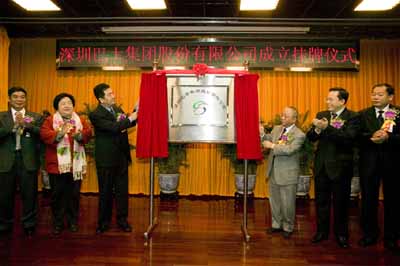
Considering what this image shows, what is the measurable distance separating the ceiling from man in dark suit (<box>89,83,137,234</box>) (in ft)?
5.97

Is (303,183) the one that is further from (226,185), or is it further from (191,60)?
(191,60)

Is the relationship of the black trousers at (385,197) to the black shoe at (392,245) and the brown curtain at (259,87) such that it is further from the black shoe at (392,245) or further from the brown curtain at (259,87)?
the brown curtain at (259,87)

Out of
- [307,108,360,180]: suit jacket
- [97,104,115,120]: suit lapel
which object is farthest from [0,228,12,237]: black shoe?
[307,108,360,180]: suit jacket

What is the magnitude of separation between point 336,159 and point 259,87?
3311 millimetres

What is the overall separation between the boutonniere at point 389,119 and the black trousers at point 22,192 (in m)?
3.47

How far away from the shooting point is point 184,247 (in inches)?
137

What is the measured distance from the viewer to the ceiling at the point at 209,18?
498 cm

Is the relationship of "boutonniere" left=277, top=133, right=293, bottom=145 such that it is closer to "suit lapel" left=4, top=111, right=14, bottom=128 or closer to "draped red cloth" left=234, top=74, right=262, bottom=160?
"draped red cloth" left=234, top=74, right=262, bottom=160

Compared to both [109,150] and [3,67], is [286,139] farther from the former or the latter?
[3,67]

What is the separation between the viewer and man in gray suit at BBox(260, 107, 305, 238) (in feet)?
12.1

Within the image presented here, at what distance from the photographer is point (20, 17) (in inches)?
217

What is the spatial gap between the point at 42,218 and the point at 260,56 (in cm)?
409

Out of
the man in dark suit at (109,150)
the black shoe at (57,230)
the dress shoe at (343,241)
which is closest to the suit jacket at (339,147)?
the dress shoe at (343,241)

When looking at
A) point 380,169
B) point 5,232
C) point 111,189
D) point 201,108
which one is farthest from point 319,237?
point 5,232
